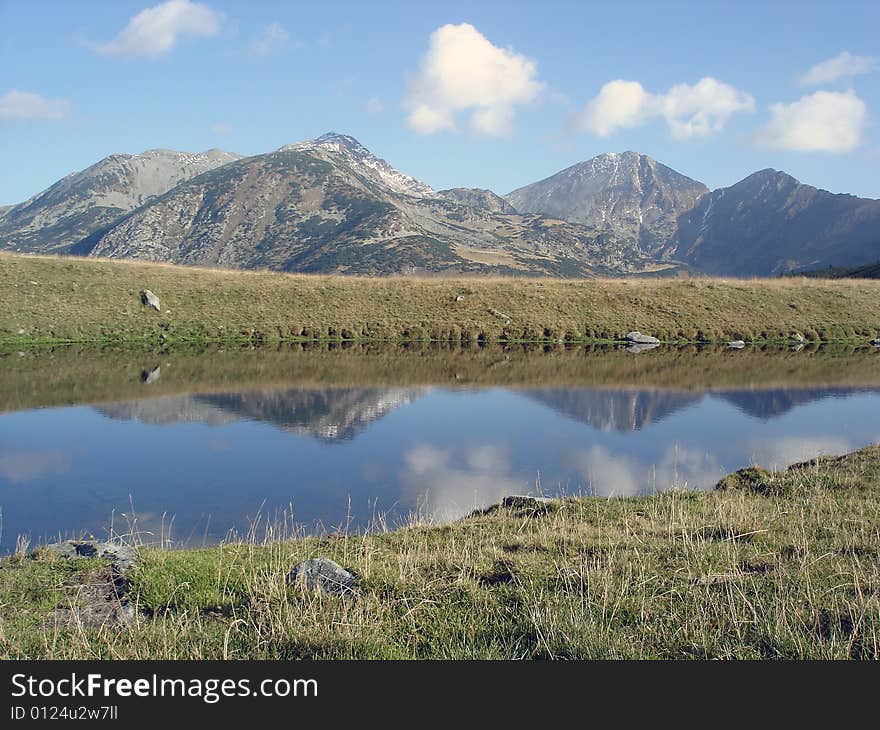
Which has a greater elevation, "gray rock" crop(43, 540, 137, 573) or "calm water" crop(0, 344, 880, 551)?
"gray rock" crop(43, 540, 137, 573)

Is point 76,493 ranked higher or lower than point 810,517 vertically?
lower

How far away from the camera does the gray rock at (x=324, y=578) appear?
31.5 ft

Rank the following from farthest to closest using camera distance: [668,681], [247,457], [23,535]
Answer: [247,457] < [23,535] < [668,681]

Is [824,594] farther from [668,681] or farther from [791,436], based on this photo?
[791,436]

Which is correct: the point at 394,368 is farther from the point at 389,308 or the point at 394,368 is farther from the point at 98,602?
the point at 98,602

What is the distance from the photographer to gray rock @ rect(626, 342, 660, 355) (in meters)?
57.5

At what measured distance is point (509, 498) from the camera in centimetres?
1714

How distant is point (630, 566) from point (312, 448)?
1700 centimetres

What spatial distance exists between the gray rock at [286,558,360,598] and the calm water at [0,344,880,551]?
6.14 m

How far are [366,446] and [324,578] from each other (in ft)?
52.3

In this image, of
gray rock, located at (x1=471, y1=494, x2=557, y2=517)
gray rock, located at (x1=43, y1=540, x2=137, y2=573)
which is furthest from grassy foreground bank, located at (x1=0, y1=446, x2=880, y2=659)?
gray rock, located at (x1=471, y1=494, x2=557, y2=517)

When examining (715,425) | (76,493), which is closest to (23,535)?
(76,493)

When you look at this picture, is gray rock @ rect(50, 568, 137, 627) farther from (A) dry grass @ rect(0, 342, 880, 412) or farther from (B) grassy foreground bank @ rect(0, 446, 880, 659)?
(A) dry grass @ rect(0, 342, 880, 412)

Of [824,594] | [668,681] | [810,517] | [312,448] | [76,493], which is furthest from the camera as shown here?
[312,448]
